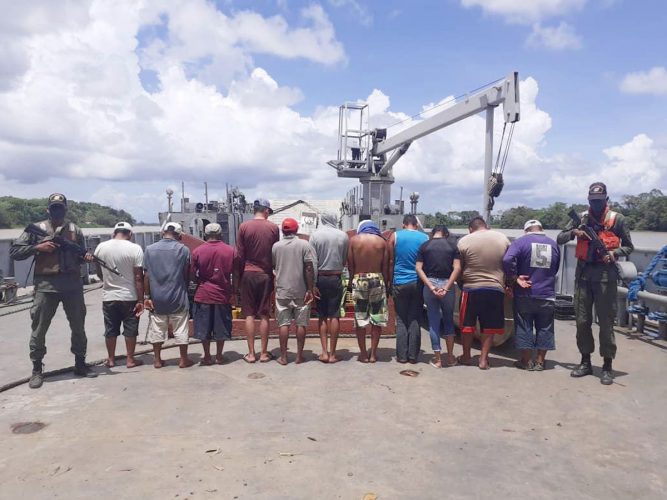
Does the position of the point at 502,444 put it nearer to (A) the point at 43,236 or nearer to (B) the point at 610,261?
(B) the point at 610,261

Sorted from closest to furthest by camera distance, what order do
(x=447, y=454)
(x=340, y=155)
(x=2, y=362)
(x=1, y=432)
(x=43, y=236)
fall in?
(x=447, y=454) < (x=1, y=432) < (x=43, y=236) < (x=2, y=362) < (x=340, y=155)

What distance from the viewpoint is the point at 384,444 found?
3.77 m

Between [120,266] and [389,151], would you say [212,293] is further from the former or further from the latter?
[389,151]

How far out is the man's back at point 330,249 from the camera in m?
5.98

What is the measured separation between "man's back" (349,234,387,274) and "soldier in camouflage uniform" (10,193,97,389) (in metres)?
3.13

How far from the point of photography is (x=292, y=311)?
19.6 ft

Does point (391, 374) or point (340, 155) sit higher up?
point (340, 155)

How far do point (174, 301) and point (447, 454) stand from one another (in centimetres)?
363

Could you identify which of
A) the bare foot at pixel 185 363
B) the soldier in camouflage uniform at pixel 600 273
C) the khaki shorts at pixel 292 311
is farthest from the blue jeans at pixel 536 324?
the bare foot at pixel 185 363

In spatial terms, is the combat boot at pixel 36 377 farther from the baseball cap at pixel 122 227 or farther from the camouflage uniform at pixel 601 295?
the camouflage uniform at pixel 601 295

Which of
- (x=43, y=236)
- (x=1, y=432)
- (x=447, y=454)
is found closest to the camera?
(x=447, y=454)

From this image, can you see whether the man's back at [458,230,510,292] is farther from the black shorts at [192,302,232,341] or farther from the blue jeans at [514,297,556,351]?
the black shorts at [192,302,232,341]

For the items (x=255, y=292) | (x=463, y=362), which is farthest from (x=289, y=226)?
(x=463, y=362)

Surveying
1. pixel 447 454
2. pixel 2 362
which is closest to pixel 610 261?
pixel 447 454
